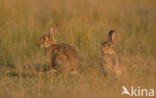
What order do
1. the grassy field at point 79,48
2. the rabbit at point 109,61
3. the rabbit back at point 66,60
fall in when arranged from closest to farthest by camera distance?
1. the grassy field at point 79,48
2. the rabbit at point 109,61
3. the rabbit back at point 66,60

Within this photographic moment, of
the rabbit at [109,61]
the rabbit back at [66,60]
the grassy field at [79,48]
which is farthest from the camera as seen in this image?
the rabbit back at [66,60]

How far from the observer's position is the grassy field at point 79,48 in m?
6.91

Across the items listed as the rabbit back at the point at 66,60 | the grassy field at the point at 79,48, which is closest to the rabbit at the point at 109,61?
the grassy field at the point at 79,48

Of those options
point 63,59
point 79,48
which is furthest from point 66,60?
point 79,48

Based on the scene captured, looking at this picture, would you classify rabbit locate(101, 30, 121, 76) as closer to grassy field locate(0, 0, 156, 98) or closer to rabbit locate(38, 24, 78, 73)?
grassy field locate(0, 0, 156, 98)

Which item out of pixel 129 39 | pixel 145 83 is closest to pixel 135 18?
pixel 129 39

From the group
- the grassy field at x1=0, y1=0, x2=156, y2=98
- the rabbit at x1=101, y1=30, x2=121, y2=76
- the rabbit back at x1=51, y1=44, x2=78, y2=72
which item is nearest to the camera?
the grassy field at x1=0, y1=0, x2=156, y2=98

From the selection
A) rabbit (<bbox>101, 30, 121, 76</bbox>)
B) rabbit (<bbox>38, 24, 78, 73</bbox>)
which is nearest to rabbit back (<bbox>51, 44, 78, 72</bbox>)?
rabbit (<bbox>38, 24, 78, 73</bbox>)

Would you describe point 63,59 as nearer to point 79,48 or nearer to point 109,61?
point 109,61

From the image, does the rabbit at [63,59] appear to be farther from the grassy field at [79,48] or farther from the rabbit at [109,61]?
the rabbit at [109,61]

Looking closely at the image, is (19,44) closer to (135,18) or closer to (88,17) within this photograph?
(88,17)

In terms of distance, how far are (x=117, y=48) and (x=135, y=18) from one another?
13.5 feet

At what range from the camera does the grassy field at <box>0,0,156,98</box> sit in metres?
6.91

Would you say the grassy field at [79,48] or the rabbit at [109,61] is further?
the rabbit at [109,61]
